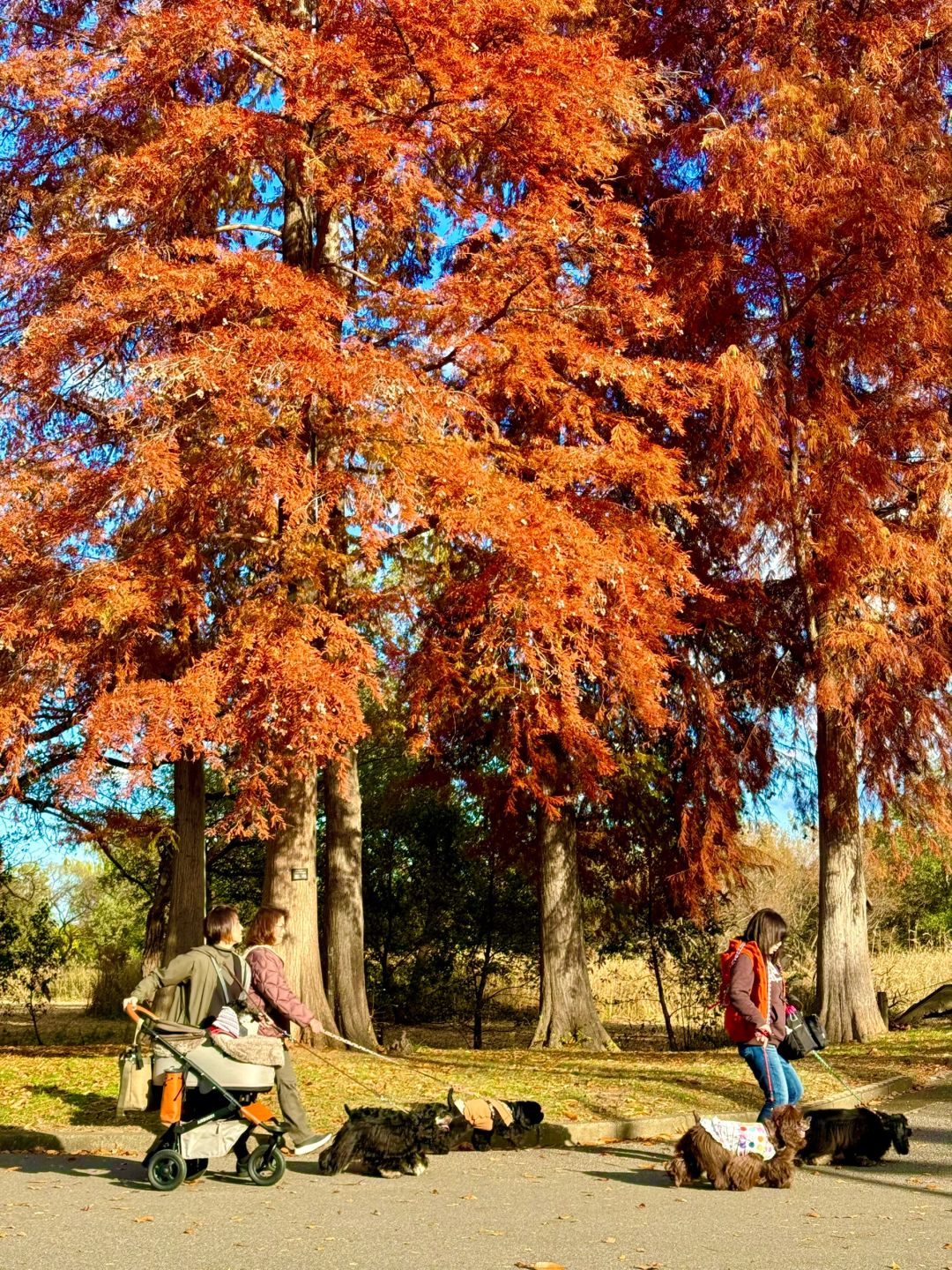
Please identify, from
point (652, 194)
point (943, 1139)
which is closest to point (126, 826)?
point (943, 1139)

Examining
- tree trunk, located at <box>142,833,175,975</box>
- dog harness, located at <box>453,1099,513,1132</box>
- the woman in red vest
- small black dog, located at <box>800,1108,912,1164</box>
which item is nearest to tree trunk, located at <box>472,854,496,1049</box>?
tree trunk, located at <box>142,833,175,975</box>

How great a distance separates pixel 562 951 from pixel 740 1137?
10.9 meters

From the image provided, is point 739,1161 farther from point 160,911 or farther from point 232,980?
point 160,911

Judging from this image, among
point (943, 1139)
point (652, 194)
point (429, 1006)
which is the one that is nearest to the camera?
point (943, 1139)

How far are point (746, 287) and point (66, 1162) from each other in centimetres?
1476

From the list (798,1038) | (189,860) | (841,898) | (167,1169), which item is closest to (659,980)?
(841,898)

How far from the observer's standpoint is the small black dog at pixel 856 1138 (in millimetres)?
8914

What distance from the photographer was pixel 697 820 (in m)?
19.2

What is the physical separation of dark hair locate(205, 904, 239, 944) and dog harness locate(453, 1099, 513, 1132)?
2167 millimetres

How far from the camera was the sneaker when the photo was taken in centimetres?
865

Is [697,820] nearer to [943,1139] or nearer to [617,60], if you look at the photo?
[943,1139]

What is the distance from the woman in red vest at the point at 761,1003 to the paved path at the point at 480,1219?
0.67 meters

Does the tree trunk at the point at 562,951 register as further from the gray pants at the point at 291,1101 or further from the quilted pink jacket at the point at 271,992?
the quilted pink jacket at the point at 271,992

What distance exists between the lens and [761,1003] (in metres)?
8.51
